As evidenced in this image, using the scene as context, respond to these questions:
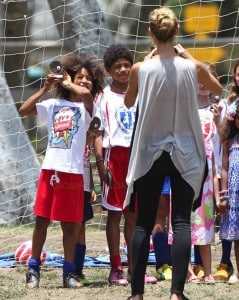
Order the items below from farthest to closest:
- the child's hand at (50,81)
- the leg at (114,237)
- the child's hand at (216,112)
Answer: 1. the child's hand at (216,112)
2. the leg at (114,237)
3. the child's hand at (50,81)

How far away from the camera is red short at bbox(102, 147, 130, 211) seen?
7066 millimetres

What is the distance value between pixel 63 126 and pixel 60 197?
0.46 meters

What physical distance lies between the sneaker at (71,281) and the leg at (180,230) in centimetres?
129

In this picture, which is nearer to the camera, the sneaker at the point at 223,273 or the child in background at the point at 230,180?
the child in background at the point at 230,180

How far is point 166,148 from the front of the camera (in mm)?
5746

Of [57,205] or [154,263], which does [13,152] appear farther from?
[57,205]

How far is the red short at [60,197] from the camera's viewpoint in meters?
6.80

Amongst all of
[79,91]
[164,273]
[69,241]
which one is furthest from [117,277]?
[79,91]

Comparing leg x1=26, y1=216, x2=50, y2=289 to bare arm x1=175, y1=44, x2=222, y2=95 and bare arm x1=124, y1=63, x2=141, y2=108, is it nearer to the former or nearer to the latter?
bare arm x1=124, y1=63, x2=141, y2=108

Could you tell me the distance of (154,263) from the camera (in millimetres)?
8109

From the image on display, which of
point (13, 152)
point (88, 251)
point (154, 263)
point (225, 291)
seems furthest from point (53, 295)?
point (13, 152)

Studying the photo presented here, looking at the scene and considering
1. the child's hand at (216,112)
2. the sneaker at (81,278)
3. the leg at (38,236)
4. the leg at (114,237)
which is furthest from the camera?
the child's hand at (216,112)

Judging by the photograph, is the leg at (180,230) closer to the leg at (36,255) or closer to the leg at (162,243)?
the leg at (36,255)

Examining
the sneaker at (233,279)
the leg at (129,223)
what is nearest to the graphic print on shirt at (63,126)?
the leg at (129,223)
